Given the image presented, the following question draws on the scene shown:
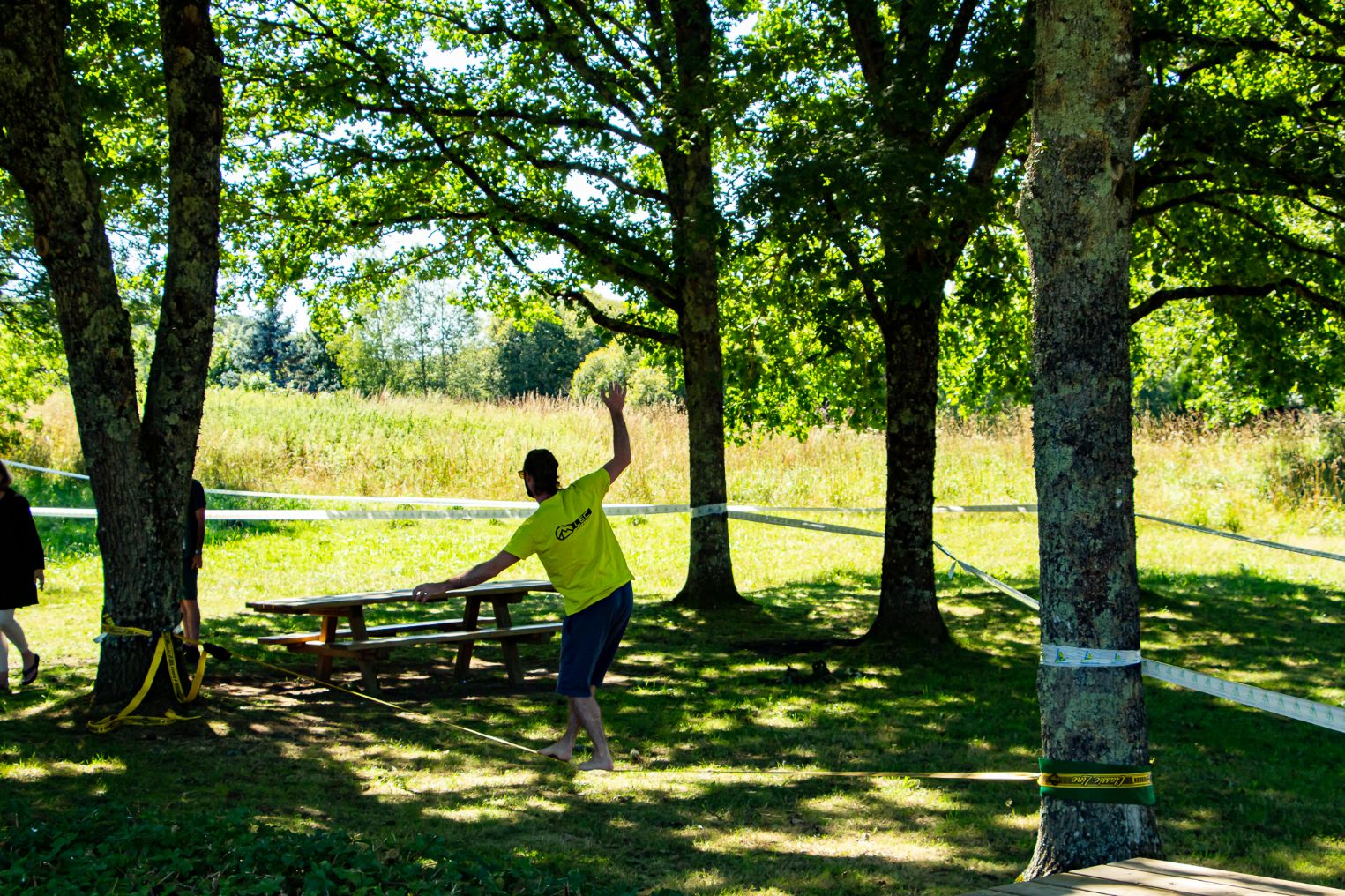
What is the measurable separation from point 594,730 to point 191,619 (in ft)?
14.5

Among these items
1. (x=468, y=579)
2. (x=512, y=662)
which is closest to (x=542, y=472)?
(x=468, y=579)

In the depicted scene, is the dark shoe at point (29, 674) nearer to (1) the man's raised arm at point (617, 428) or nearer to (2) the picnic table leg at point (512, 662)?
(2) the picnic table leg at point (512, 662)

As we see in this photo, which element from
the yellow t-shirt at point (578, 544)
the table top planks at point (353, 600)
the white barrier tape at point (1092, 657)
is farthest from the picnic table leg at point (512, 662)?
the white barrier tape at point (1092, 657)

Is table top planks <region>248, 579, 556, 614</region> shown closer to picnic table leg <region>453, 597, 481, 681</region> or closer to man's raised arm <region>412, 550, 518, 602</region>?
picnic table leg <region>453, 597, 481, 681</region>

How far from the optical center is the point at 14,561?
8523 mm

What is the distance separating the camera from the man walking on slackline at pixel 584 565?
6230 mm

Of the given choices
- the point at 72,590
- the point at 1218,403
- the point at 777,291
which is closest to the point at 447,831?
the point at 777,291

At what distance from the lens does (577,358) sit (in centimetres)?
6250

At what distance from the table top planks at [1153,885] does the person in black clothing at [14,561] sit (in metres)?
7.54

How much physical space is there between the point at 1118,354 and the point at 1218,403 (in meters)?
21.8

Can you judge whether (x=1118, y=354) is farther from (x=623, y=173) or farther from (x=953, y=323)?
(x=953, y=323)

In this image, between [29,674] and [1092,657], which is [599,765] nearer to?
[1092,657]

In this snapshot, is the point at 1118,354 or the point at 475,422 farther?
the point at 475,422

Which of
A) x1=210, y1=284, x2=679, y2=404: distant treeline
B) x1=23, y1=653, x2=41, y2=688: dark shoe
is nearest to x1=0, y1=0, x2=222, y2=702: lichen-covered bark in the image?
x1=23, y1=653, x2=41, y2=688: dark shoe
